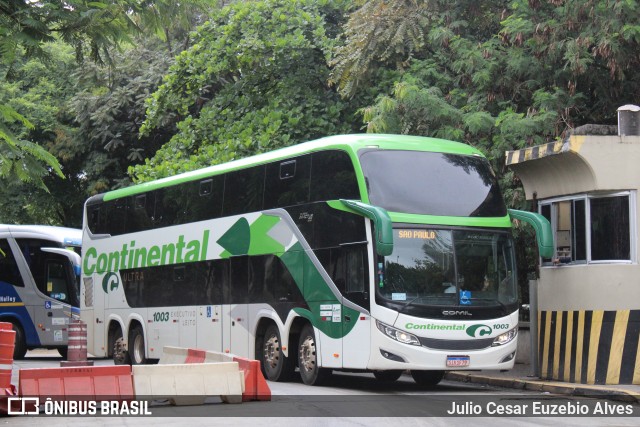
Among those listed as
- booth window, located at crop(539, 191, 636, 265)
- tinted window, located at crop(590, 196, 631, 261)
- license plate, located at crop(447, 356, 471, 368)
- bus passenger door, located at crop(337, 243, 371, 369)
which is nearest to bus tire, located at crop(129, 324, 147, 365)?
bus passenger door, located at crop(337, 243, 371, 369)

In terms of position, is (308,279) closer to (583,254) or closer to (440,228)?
(440,228)

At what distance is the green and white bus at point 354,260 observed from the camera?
15.5 meters

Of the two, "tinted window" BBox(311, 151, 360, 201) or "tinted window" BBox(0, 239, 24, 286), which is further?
"tinted window" BBox(0, 239, 24, 286)

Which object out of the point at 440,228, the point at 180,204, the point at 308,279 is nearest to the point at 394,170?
the point at 440,228

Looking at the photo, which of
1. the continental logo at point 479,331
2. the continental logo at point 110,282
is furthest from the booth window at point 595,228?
the continental logo at point 110,282

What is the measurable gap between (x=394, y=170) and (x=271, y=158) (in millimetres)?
3470

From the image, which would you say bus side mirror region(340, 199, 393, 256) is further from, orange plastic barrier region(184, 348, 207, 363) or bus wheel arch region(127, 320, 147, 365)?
bus wheel arch region(127, 320, 147, 365)

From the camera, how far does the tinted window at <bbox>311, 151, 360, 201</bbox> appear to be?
16.1m

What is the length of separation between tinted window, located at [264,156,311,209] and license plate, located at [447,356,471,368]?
376 centimetres

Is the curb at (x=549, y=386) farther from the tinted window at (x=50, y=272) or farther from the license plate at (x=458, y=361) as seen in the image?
the tinted window at (x=50, y=272)

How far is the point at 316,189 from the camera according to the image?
17.1 m

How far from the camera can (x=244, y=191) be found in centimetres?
1928

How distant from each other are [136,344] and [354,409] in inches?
442

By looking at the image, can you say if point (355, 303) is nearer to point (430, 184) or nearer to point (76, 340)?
point (430, 184)
